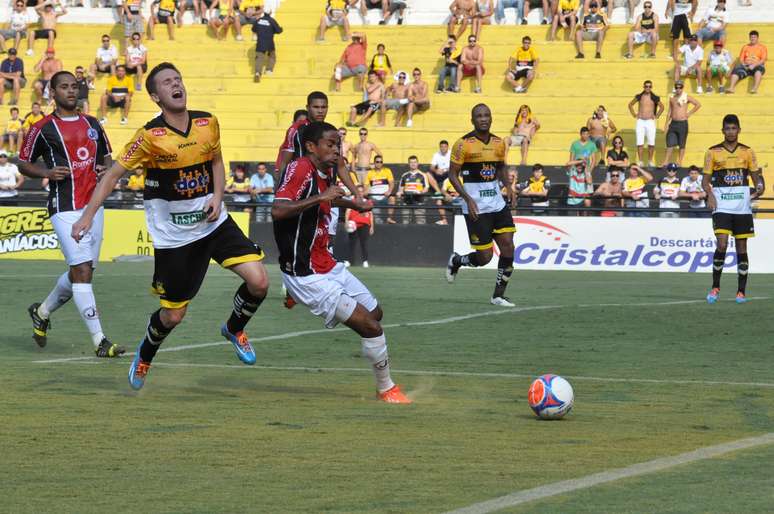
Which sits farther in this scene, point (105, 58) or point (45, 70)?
point (105, 58)

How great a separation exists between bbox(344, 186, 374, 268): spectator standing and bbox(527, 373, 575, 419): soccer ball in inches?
749

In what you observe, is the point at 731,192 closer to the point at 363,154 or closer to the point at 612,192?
the point at 612,192

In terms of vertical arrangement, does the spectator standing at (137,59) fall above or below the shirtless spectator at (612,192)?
above

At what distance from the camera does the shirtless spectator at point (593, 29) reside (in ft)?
113

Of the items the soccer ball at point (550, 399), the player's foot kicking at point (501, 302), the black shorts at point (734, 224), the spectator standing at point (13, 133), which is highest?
the soccer ball at point (550, 399)

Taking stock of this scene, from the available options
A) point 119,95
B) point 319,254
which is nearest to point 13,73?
point 119,95

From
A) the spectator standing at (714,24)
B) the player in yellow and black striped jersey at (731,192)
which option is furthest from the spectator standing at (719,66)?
the player in yellow and black striped jersey at (731,192)

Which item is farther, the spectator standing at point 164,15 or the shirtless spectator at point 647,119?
the spectator standing at point 164,15

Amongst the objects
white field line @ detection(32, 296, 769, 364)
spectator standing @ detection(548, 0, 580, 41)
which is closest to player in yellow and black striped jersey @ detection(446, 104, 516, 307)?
white field line @ detection(32, 296, 769, 364)

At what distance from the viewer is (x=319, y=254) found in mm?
9367

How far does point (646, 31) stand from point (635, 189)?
24.2 ft

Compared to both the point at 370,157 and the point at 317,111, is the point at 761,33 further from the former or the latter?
the point at 317,111

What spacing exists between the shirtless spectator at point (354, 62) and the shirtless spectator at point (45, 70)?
7.30 meters

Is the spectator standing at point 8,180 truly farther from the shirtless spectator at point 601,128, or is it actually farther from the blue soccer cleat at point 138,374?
the blue soccer cleat at point 138,374
